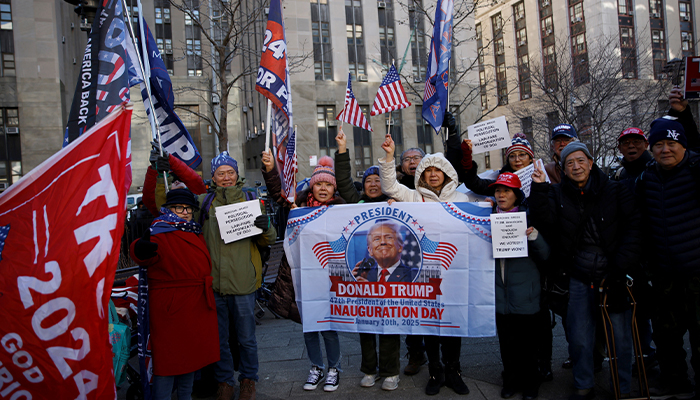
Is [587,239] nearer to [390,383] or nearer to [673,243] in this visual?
[673,243]

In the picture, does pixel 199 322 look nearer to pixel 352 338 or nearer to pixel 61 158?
pixel 61 158

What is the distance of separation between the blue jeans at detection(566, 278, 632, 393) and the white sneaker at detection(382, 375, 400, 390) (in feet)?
5.13

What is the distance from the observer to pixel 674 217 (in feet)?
12.7

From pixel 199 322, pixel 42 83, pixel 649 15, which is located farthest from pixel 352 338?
pixel 649 15

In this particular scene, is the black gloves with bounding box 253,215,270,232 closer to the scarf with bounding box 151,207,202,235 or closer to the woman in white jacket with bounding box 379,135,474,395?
the scarf with bounding box 151,207,202,235

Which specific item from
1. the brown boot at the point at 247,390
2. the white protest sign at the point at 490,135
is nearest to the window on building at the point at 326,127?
the white protest sign at the point at 490,135

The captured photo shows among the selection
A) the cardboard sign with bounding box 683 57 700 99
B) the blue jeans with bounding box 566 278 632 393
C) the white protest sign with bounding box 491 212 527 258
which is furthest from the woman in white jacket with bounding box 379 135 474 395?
the cardboard sign with bounding box 683 57 700 99

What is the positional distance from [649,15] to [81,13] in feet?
152

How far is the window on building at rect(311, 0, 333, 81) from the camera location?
3172 cm

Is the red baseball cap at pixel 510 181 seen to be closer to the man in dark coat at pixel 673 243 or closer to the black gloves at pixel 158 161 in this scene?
the man in dark coat at pixel 673 243

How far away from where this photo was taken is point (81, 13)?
7.52 m

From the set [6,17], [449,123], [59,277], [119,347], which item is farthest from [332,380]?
[6,17]

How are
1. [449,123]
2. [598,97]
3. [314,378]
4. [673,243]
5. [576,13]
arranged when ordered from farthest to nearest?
[576,13] < [598,97] < [449,123] < [314,378] < [673,243]

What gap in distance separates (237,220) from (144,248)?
0.93m
